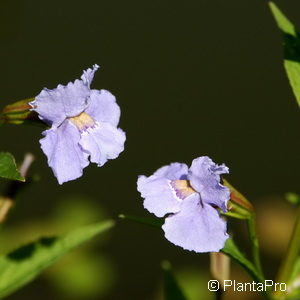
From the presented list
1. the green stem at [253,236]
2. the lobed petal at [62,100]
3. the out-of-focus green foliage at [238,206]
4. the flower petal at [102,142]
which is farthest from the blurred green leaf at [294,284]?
the lobed petal at [62,100]

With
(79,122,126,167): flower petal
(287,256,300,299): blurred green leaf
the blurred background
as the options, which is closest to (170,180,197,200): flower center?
(79,122,126,167): flower petal

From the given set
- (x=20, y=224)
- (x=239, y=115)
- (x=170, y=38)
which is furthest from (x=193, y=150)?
(x=20, y=224)

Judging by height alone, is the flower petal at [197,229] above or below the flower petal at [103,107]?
below

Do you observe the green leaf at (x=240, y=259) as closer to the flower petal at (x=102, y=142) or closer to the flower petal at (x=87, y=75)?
the flower petal at (x=102, y=142)

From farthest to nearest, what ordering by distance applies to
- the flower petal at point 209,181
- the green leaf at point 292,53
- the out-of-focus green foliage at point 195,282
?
the out-of-focus green foliage at point 195,282 → the green leaf at point 292,53 → the flower petal at point 209,181

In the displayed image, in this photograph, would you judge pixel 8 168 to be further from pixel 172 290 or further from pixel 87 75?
pixel 172 290

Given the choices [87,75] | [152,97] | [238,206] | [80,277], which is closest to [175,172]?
[238,206]

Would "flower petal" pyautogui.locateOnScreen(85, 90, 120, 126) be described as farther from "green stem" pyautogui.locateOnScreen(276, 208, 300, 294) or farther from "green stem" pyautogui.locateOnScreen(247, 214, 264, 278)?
"green stem" pyautogui.locateOnScreen(276, 208, 300, 294)
